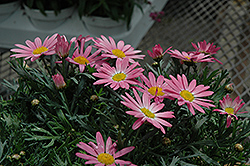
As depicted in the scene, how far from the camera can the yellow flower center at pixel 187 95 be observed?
0.37 m

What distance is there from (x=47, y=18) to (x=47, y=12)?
0.02 meters

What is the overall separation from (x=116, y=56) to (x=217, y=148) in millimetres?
221

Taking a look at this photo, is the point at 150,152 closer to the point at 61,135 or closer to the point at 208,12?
the point at 61,135

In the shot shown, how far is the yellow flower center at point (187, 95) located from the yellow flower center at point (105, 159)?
0.13 metres

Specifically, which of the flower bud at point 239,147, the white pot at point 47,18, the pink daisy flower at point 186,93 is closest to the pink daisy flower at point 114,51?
the pink daisy flower at point 186,93

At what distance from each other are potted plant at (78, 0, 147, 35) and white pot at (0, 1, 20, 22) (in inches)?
11.5

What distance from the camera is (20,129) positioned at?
46cm

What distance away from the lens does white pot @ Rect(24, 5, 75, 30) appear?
1.14 meters

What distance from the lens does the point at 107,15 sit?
1.18 meters

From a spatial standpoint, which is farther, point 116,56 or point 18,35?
point 18,35

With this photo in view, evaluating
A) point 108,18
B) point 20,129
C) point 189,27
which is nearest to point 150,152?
point 20,129

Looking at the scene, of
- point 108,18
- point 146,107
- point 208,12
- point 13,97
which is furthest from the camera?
point 208,12

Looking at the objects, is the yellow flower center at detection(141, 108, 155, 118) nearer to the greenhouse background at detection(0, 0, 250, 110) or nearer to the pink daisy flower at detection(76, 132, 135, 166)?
the pink daisy flower at detection(76, 132, 135, 166)

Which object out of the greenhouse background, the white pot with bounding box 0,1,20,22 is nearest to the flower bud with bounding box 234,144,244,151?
the greenhouse background
